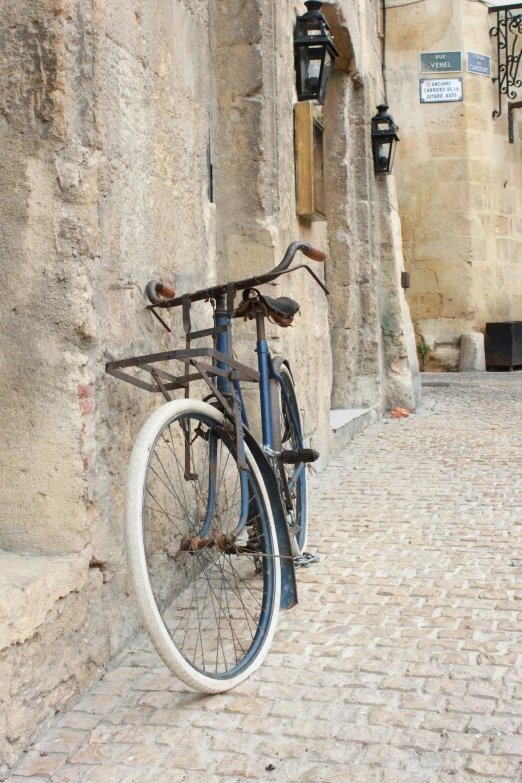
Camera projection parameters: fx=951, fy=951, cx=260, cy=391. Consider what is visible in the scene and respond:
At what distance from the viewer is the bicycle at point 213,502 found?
8.10 ft

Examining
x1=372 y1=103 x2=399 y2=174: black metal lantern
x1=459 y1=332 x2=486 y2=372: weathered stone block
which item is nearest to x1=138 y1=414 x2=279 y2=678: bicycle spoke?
x1=372 y1=103 x2=399 y2=174: black metal lantern

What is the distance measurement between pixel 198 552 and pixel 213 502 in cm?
22

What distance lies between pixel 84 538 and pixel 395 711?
0.96 meters

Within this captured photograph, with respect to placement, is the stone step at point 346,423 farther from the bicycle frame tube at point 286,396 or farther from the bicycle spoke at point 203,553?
the bicycle spoke at point 203,553

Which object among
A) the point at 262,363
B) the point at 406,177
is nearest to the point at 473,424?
the point at 262,363

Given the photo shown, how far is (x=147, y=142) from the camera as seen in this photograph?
127 inches

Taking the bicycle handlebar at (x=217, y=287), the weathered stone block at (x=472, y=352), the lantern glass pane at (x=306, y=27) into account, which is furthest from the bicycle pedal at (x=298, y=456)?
the weathered stone block at (x=472, y=352)

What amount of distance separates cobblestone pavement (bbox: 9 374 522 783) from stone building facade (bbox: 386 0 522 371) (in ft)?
29.1

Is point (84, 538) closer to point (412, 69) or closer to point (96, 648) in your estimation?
point (96, 648)

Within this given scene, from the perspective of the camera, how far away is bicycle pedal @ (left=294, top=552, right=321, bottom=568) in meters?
3.78

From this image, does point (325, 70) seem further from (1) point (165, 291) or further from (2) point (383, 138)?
(2) point (383, 138)

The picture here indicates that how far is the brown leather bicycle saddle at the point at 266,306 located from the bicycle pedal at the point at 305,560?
3.38 feet

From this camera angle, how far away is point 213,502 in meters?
2.95

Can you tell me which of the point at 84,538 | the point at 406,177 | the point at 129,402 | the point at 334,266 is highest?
the point at 406,177
